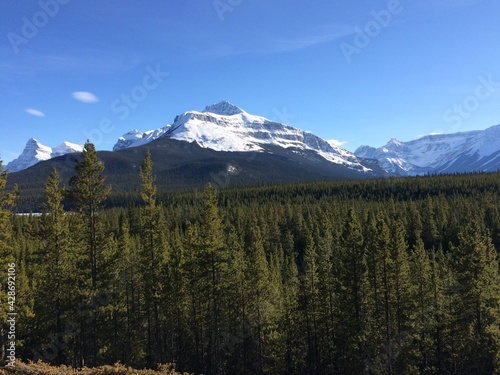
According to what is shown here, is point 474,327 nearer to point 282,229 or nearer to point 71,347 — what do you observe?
point 71,347

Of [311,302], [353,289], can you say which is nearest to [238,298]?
[311,302]

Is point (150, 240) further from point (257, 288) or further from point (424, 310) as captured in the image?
point (424, 310)

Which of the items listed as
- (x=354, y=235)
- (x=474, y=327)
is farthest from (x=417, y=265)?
(x=354, y=235)

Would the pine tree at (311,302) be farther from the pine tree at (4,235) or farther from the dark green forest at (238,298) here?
the pine tree at (4,235)

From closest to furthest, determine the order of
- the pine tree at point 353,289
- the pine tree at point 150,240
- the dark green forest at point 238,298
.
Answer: the dark green forest at point 238,298
the pine tree at point 353,289
the pine tree at point 150,240

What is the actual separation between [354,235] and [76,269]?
22790 mm

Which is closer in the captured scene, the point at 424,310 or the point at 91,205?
the point at 91,205

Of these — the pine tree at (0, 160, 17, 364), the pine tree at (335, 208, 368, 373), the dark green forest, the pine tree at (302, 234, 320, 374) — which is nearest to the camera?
the pine tree at (0, 160, 17, 364)

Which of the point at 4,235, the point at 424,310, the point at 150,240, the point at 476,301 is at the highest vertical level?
the point at 4,235

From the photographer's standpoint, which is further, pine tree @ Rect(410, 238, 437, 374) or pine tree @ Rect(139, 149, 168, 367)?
pine tree @ Rect(139, 149, 168, 367)

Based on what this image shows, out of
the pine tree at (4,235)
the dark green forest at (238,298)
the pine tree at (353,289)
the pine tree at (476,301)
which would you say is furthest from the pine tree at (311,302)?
the pine tree at (4,235)

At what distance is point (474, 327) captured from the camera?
→ 32.3 metres

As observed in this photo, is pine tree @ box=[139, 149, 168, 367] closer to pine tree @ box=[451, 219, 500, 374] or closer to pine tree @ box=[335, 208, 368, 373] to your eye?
pine tree @ box=[335, 208, 368, 373]

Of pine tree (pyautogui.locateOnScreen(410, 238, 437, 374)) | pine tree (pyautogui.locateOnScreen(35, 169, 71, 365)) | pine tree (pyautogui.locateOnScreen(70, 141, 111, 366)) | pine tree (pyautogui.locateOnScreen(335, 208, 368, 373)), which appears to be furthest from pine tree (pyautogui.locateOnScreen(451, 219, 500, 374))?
pine tree (pyautogui.locateOnScreen(35, 169, 71, 365))
